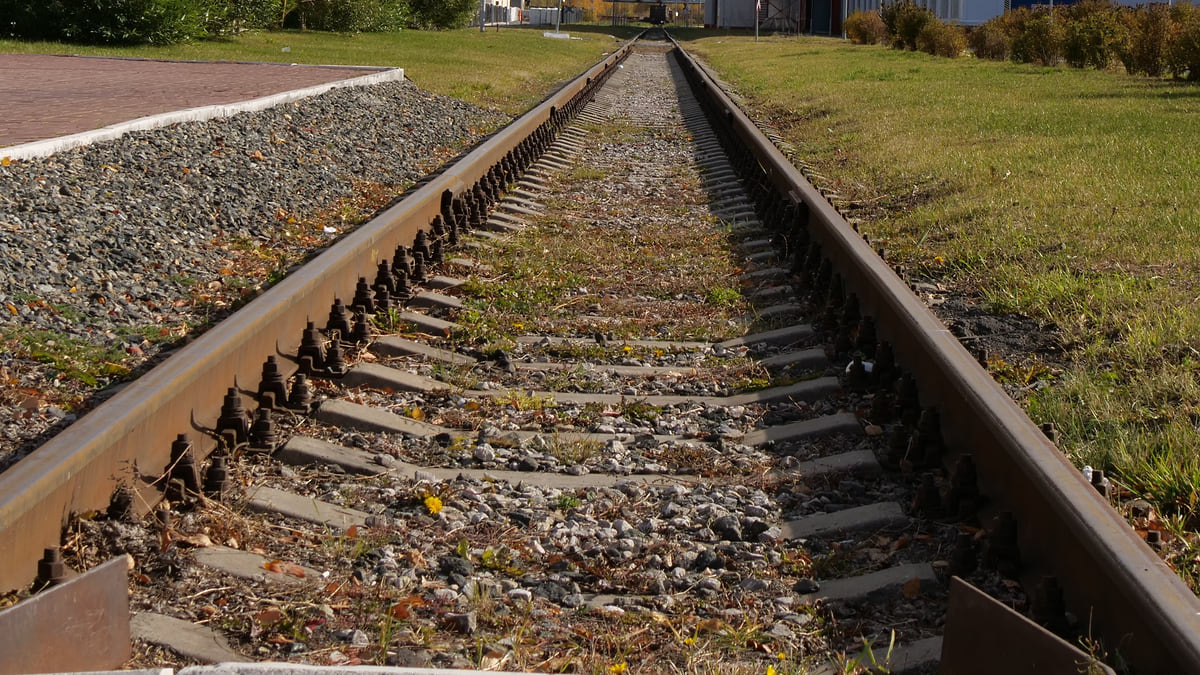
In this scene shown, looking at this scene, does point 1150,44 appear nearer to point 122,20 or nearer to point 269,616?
point 122,20

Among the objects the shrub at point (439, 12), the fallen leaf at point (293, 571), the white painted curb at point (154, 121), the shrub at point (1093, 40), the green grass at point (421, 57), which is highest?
the shrub at point (439, 12)

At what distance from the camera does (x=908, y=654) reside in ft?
9.56

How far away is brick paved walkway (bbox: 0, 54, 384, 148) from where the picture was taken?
33.1 feet

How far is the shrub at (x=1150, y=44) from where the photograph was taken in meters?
20.9

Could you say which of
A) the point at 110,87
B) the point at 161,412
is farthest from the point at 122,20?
the point at 161,412

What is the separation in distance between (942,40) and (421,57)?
13460 mm

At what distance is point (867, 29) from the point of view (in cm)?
4378

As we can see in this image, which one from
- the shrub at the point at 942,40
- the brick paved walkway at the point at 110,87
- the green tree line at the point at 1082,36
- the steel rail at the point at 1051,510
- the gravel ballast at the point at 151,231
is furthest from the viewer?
the shrub at the point at 942,40

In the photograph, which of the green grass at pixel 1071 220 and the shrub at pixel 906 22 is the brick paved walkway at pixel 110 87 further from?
the shrub at pixel 906 22

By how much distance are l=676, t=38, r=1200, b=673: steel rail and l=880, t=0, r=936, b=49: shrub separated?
31.8 m

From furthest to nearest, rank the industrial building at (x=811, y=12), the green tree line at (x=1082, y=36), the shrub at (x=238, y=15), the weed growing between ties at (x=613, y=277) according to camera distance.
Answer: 1. the industrial building at (x=811, y=12)
2. the shrub at (x=238, y=15)
3. the green tree line at (x=1082, y=36)
4. the weed growing between ties at (x=613, y=277)

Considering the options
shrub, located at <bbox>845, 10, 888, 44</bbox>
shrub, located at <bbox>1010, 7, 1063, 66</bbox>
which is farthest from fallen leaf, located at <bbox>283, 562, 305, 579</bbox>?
shrub, located at <bbox>845, 10, 888, 44</bbox>

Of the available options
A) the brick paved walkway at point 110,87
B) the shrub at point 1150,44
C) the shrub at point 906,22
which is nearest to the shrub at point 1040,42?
the shrub at point 1150,44

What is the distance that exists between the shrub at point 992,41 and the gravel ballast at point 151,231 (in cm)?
2215
